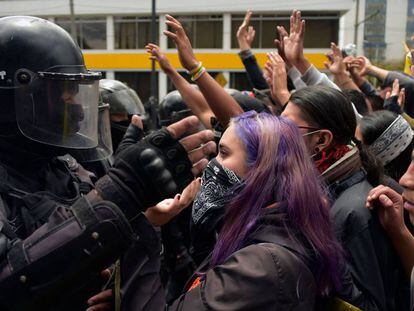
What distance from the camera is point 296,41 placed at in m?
3.69

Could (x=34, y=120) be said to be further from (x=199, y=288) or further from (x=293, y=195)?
(x=293, y=195)

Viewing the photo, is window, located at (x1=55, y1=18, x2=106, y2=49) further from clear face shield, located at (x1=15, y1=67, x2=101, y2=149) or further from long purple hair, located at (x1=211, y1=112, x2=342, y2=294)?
long purple hair, located at (x1=211, y1=112, x2=342, y2=294)

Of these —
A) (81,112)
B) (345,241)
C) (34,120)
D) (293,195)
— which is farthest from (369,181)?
(34,120)

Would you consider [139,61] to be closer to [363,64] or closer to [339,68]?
[363,64]

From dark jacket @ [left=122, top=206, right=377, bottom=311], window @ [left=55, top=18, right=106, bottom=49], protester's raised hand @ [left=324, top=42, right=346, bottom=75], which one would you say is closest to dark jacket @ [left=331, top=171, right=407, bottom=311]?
dark jacket @ [left=122, top=206, right=377, bottom=311]

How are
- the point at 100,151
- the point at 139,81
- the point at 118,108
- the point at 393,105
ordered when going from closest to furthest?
the point at 100,151, the point at 393,105, the point at 118,108, the point at 139,81

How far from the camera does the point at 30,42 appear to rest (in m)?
1.87

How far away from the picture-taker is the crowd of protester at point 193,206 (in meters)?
1.42

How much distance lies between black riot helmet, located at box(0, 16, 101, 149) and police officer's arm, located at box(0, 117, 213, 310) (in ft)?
1.43

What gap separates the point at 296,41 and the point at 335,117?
1488 mm

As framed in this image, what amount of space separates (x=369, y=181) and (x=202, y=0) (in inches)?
1103

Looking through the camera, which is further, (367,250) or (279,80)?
(279,80)

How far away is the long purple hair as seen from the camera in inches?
61.6

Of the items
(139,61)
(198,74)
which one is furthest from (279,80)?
(139,61)
